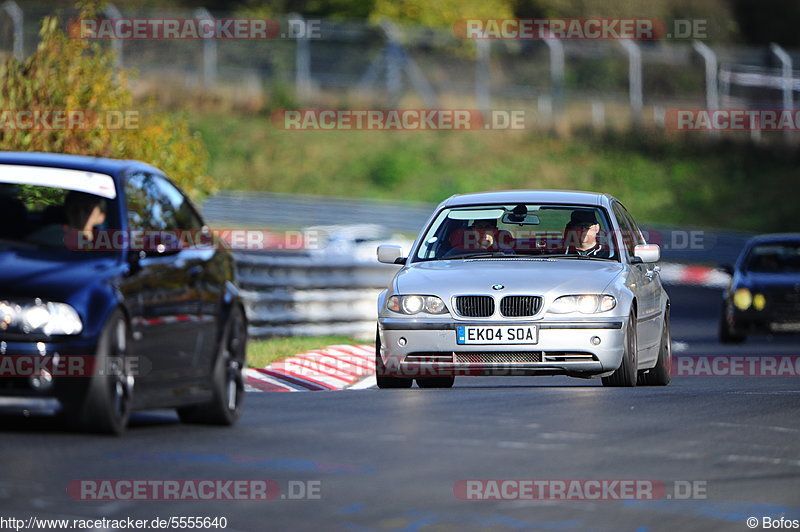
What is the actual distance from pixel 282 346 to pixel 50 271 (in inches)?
391

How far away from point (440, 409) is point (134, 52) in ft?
148

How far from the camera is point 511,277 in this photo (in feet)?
43.4

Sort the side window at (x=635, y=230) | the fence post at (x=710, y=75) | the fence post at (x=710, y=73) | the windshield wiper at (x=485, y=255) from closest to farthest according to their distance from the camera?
the windshield wiper at (x=485, y=255) < the side window at (x=635, y=230) < the fence post at (x=710, y=73) < the fence post at (x=710, y=75)

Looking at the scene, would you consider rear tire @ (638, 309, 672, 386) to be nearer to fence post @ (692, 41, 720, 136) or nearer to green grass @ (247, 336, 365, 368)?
green grass @ (247, 336, 365, 368)

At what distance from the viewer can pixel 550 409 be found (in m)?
11.6

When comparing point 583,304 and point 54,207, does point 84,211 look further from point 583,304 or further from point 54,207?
point 583,304

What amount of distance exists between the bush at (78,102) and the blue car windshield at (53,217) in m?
8.52

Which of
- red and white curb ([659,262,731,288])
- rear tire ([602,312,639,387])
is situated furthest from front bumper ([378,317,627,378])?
red and white curb ([659,262,731,288])

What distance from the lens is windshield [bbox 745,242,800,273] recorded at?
2461 centimetres

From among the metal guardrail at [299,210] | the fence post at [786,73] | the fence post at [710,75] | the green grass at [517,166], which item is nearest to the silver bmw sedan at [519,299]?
the fence post at [710,75]

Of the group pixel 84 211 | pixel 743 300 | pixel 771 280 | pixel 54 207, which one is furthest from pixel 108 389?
pixel 771 280

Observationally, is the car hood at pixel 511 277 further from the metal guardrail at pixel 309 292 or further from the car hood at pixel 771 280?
the car hood at pixel 771 280

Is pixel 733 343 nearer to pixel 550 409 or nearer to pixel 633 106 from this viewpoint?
pixel 550 409

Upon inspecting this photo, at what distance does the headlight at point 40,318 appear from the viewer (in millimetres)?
8805
